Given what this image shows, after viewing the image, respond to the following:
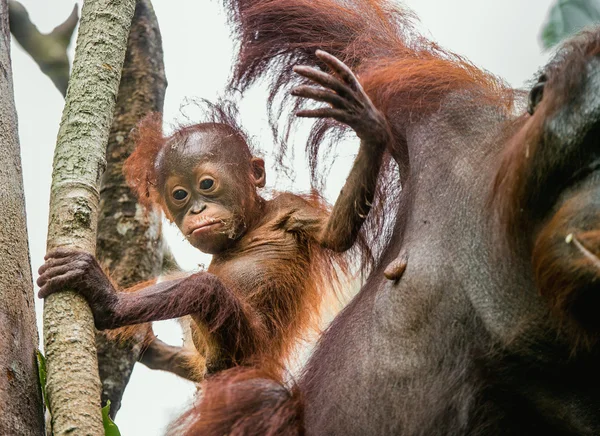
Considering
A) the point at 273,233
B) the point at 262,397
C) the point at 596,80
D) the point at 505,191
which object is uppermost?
the point at 273,233

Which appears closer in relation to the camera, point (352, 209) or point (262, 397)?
point (262, 397)

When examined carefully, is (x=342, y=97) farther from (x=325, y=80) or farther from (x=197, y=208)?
(x=197, y=208)

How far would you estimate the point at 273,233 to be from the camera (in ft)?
13.8

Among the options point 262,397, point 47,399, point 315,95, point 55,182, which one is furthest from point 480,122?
point 47,399

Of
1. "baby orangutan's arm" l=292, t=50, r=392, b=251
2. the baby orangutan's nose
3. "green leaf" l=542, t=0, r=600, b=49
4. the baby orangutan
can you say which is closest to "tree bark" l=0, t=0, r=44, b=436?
the baby orangutan

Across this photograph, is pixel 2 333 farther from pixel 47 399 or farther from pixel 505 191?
pixel 505 191

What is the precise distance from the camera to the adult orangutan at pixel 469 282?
248 cm

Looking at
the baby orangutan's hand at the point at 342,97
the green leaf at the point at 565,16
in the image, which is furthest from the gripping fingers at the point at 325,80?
the green leaf at the point at 565,16

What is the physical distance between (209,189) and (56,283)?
4.46 feet

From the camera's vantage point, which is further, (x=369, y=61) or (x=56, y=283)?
(x=369, y=61)

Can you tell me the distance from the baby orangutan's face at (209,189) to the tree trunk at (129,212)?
353mm

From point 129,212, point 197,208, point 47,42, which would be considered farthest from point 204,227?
point 47,42

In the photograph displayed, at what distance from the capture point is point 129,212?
15.8 ft

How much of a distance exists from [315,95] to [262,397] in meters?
1.01
